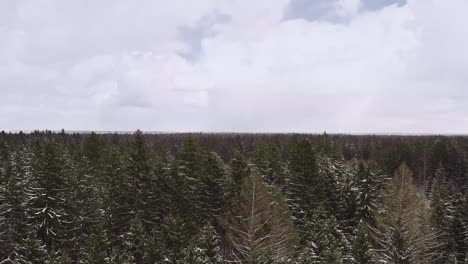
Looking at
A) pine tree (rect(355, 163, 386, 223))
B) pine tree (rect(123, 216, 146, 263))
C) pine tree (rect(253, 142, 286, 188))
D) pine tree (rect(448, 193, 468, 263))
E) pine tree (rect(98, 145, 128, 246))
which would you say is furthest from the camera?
pine tree (rect(253, 142, 286, 188))

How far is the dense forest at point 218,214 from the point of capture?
27.4 metres

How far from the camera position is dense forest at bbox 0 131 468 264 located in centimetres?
2739

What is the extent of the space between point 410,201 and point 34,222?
95.5 feet

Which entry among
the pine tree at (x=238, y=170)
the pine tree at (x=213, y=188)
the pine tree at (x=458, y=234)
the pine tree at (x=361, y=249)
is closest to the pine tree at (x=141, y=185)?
the pine tree at (x=213, y=188)

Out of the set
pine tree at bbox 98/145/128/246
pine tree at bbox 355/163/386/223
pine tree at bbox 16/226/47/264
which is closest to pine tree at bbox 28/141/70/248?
pine tree at bbox 98/145/128/246

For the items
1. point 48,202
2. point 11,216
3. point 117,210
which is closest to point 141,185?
point 117,210

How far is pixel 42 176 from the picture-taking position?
113 ft

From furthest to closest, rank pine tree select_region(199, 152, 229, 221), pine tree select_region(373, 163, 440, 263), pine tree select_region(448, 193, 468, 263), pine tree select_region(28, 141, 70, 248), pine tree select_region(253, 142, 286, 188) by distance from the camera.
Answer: pine tree select_region(253, 142, 286, 188), pine tree select_region(199, 152, 229, 221), pine tree select_region(448, 193, 468, 263), pine tree select_region(28, 141, 70, 248), pine tree select_region(373, 163, 440, 263)

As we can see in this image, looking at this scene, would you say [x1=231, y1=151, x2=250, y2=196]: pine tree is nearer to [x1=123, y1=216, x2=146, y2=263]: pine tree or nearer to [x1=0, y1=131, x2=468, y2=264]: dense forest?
[x1=0, y1=131, x2=468, y2=264]: dense forest

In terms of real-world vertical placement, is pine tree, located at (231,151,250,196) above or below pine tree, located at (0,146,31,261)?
above

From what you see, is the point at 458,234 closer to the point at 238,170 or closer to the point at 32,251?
the point at 238,170

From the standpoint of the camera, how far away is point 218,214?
42.4 metres

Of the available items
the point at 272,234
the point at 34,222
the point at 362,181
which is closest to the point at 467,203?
the point at 362,181

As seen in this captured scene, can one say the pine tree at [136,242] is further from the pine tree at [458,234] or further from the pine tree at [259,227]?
the pine tree at [458,234]
